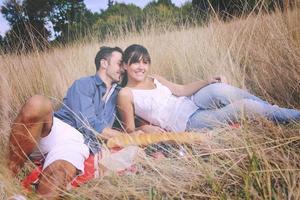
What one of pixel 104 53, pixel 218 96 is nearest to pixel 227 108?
pixel 218 96

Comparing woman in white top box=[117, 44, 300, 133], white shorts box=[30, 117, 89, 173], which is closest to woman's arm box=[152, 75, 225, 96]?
woman in white top box=[117, 44, 300, 133]

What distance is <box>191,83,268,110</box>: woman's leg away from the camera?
1771 millimetres

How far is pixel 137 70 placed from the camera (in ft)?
5.83

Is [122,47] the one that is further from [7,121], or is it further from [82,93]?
[7,121]

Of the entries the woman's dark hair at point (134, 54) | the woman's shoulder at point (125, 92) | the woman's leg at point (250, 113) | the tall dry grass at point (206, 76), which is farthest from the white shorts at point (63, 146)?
the woman's leg at point (250, 113)

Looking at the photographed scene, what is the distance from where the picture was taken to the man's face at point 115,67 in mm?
1778

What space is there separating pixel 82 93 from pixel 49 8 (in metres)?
0.38

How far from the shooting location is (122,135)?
1.74 metres

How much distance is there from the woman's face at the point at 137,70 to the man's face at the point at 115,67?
3 cm

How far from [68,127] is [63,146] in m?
0.07

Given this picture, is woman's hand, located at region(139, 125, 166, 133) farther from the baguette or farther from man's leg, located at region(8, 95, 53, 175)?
man's leg, located at region(8, 95, 53, 175)

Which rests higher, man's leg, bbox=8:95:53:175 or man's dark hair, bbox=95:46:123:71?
man's dark hair, bbox=95:46:123:71

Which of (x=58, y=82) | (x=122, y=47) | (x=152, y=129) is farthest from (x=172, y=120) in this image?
(x=58, y=82)

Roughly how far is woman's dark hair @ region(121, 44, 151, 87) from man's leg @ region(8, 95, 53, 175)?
30cm
